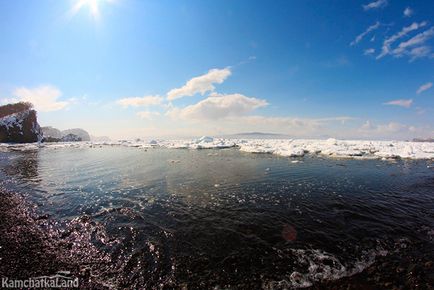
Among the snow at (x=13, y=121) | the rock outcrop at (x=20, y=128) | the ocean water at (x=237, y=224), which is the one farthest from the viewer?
the rock outcrop at (x=20, y=128)

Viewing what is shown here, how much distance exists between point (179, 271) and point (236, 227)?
3.81 metres

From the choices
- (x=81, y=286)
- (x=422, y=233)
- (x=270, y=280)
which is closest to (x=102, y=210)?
(x=81, y=286)

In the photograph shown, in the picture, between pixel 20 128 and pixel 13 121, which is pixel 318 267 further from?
pixel 13 121

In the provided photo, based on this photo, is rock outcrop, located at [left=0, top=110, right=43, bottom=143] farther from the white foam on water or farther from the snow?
the white foam on water

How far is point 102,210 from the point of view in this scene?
38.6 feet

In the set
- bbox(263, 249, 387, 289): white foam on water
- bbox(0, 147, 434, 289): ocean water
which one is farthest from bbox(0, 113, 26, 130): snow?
bbox(263, 249, 387, 289): white foam on water

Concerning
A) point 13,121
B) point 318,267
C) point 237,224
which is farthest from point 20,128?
point 318,267

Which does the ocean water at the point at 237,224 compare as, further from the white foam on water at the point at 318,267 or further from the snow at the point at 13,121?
the snow at the point at 13,121

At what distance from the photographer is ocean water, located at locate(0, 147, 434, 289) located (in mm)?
6664

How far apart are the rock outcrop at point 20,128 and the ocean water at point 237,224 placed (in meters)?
69.2

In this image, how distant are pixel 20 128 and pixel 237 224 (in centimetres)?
9072

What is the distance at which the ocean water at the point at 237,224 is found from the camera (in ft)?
21.9

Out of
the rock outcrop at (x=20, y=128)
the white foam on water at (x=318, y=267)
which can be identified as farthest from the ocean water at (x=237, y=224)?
the rock outcrop at (x=20, y=128)

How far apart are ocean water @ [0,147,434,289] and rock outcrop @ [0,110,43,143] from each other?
6920cm
